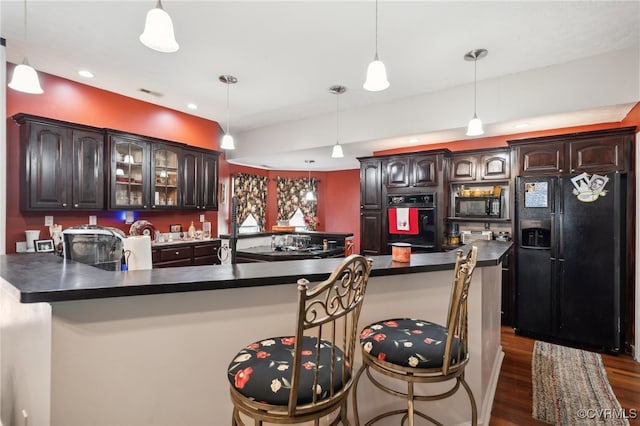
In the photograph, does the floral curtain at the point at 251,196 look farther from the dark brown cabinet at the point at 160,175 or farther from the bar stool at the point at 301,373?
the bar stool at the point at 301,373

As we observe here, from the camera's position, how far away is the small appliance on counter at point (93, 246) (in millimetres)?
1993

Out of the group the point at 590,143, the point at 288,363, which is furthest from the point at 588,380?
the point at 288,363

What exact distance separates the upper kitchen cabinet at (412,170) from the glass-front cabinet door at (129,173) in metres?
3.42

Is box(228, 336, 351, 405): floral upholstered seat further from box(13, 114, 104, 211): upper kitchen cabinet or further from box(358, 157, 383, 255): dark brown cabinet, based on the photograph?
box(358, 157, 383, 255): dark brown cabinet

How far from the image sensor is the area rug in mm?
2062

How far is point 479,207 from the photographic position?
4082mm

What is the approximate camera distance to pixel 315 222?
8.01m

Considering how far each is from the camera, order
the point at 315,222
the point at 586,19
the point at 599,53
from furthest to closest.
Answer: the point at 315,222 → the point at 599,53 → the point at 586,19

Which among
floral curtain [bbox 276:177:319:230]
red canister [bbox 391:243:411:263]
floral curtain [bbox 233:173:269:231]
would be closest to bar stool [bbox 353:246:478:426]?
red canister [bbox 391:243:411:263]

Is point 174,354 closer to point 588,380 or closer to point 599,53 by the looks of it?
point 588,380

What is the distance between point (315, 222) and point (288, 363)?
6948 millimetres

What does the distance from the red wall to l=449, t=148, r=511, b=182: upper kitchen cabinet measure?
3970 mm

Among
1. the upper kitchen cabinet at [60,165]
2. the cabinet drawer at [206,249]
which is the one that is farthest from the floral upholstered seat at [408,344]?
the upper kitchen cabinet at [60,165]

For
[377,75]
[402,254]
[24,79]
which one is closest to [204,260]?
[24,79]
